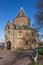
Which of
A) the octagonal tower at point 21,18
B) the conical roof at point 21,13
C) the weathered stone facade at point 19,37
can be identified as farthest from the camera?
the conical roof at point 21,13

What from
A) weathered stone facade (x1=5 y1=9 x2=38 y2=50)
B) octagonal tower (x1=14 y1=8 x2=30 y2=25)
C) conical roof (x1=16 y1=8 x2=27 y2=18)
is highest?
conical roof (x1=16 y1=8 x2=27 y2=18)

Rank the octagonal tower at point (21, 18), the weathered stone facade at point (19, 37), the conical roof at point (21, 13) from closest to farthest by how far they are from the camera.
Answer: the weathered stone facade at point (19, 37) → the octagonal tower at point (21, 18) → the conical roof at point (21, 13)

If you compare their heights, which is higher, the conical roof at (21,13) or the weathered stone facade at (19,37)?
the conical roof at (21,13)

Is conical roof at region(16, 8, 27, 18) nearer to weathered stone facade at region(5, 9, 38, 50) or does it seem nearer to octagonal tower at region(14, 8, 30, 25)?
octagonal tower at region(14, 8, 30, 25)

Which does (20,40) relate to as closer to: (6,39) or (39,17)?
(6,39)

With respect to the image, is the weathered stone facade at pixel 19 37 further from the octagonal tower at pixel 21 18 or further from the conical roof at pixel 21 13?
the conical roof at pixel 21 13

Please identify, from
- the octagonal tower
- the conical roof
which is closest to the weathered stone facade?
the octagonal tower

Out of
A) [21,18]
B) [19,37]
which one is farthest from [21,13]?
[19,37]

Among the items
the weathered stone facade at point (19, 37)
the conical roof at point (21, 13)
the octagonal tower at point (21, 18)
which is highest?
the conical roof at point (21, 13)

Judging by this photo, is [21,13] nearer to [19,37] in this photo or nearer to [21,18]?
[21,18]

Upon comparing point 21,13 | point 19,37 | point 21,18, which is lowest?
point 19,37

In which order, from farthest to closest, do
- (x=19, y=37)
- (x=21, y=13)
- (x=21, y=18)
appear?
(x=21, y=13) → (x=21, y=18) → (x=19, y=37)

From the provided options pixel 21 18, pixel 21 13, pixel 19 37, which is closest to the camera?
pixel 19 37

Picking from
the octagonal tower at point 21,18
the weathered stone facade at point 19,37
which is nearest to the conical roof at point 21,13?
the octagonal tower at point 21,18
